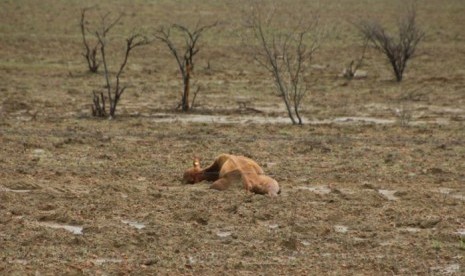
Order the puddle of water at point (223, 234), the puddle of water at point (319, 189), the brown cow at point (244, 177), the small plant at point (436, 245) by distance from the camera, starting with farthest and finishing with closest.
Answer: the puddle of water at point (319, 189) → the brown cow at point (244, 177) → the puddle of water at point (223, 234) → the small plant at point (436, 245)

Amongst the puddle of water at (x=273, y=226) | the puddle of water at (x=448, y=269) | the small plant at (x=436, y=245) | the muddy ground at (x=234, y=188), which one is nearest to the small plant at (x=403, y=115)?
the muddy ground at (x=234, y=188)

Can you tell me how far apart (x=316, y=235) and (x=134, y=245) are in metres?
1.40

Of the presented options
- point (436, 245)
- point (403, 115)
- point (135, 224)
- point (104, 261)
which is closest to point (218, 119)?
point (403, 115)

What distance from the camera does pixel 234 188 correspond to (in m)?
9.17

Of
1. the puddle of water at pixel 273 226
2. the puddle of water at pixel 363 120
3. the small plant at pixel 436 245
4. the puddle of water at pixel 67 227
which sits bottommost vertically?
the puddle of water at pixel 363 120

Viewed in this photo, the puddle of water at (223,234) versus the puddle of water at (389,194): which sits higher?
the puddle of water at (223,234)

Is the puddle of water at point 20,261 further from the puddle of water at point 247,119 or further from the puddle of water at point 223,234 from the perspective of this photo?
the puddle of water at point 247,119

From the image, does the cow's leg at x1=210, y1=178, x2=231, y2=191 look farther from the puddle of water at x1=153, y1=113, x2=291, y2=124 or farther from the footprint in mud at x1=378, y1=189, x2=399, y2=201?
the puddle of water at x1=153, y1=113, x2=291, y2=124

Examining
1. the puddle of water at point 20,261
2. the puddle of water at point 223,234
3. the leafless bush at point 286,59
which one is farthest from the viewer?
the leafless bush at point 286,59

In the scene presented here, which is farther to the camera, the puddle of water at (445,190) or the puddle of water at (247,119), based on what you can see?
the puddle of water at (247,119)

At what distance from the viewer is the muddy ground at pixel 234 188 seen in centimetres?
702

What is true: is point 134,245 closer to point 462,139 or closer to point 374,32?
point 462,139

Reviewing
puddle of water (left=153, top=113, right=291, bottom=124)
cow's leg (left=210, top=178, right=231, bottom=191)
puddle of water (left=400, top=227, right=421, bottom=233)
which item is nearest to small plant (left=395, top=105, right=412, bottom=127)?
puddle of water (left=153, top=113, right=291, bottom=124)

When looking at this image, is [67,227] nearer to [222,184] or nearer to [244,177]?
[222,184]
